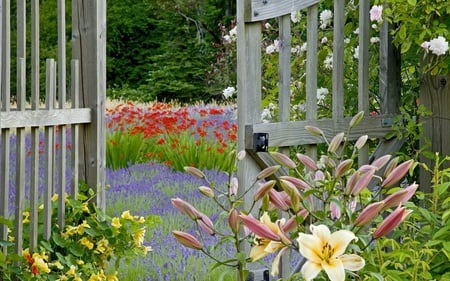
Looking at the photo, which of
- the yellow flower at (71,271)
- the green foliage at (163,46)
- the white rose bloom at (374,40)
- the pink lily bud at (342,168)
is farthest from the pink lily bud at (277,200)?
the green foliage at (163,46)

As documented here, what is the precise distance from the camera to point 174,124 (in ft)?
26.6

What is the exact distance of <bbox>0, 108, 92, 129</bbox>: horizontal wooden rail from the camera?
3279 millimetres

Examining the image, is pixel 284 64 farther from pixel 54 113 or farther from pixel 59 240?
pixel 59 240

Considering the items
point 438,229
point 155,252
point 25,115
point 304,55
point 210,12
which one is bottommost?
point 155,252

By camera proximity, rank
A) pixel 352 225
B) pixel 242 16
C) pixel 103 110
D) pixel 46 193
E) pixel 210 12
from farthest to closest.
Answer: pixel 210 12 → pixel 103 110 → pixel 46 193 → pixel 242 16 → pixel 352 225

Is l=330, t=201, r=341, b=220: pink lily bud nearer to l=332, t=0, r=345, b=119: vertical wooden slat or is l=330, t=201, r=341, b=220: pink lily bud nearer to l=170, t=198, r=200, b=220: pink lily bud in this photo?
l=170, t=198, r=200, b=220: pink lily bud

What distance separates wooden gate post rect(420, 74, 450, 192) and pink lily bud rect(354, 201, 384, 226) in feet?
8.03

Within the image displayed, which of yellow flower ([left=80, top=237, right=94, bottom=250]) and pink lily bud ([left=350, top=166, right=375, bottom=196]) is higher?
pink lily bud ([left=350, top=166, right=375, bottom=196])

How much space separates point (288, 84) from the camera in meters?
3.37

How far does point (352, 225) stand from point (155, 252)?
10.2 ft

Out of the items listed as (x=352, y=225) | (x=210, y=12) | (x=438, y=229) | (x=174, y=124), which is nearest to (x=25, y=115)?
(x=438, y=229)

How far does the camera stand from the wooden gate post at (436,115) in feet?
12.3

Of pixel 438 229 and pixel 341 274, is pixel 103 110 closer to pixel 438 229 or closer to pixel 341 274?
pixel 438 229

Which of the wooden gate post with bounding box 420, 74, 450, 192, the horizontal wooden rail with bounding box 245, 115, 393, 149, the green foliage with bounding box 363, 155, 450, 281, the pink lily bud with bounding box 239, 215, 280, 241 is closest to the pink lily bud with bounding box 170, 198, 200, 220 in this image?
the pink lily bud with bounding box 239, 215, 280, 241
